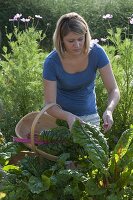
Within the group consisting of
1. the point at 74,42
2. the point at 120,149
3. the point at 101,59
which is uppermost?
the point at 74,42

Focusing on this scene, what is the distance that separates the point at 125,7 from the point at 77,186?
6325 mm

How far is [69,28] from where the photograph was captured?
3.22m

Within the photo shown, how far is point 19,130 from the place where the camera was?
3.55 m

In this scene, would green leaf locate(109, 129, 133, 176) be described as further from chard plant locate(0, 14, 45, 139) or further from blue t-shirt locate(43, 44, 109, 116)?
chard plant locate(0, 14, 45, 139)

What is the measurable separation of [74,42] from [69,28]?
0.10 m

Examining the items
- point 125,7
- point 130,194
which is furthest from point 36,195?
point 125,7

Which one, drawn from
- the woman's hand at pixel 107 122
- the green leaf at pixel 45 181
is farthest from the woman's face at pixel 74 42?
the green leaf at pixel 45 181

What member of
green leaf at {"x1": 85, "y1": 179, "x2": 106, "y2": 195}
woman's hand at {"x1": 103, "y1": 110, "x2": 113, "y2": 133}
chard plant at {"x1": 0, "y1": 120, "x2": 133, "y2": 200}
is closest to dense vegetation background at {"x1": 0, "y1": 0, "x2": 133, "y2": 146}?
woman's hand at {"x1": 103, "y1": 110, "x2": 113, "y2": 133}

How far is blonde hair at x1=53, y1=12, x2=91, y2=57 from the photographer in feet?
10.6

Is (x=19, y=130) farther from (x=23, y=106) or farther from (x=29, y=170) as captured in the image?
(x=23, y=106)

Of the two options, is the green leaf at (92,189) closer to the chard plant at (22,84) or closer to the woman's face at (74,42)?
the woman's face at (74,42)

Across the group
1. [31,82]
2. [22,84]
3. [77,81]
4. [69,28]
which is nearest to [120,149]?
[77,81]

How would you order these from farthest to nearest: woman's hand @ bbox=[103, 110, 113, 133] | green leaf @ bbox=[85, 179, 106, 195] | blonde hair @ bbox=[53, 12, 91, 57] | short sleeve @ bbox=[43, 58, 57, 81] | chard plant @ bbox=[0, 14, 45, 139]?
chard plant @ bbox=[0, 14, 45, 139] < short sleeve @ bbox=[43, 58, 57, 81] < blonde hair @ bbox=[53, 12, 91, 57] < woman's hand @ bbox=[103, 110, 113, 133] < green leaf @ bbox=[85, 179, 106, 195]

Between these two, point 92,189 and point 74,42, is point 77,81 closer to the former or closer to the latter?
point 74,42
